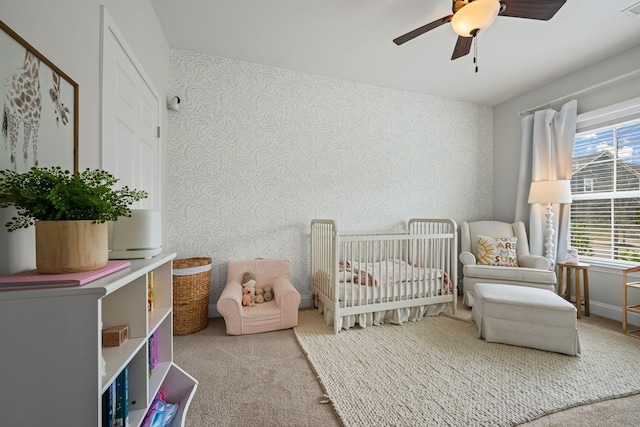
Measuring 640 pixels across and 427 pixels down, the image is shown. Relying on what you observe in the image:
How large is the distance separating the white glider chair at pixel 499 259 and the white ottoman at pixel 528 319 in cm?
56

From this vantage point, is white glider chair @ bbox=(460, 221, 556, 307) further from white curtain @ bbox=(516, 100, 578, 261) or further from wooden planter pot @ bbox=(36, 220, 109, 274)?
wooden planter pot @ bbox=(36, 220, 109, 274)

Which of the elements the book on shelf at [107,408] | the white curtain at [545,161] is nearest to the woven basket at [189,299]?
the book on shelf at [107,408]

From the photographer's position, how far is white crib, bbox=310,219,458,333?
227 centimetres

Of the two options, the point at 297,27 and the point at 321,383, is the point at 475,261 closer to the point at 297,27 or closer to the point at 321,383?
the point at 321,383

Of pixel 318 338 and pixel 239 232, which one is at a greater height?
pixel 239 232

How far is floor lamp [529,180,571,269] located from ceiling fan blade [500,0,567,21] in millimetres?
1729

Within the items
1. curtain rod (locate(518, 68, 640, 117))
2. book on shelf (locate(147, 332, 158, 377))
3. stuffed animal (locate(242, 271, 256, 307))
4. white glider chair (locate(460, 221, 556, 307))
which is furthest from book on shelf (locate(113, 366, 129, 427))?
curtain rod (locate(518, 68, 640, 117))

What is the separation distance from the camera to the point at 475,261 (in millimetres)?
2941

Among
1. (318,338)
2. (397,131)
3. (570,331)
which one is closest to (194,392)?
(318,338)

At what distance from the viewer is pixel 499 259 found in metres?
2.94

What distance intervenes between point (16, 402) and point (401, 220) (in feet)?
10.5

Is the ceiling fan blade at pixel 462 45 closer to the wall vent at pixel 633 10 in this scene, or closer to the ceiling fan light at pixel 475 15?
the ceiling fan light at pixel 475 15

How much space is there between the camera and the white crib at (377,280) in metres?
2.27

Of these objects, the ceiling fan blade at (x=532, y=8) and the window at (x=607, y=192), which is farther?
the window at (x=607, y=192)
